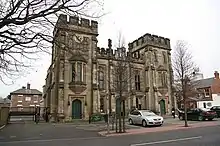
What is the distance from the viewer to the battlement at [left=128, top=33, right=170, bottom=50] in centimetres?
4128

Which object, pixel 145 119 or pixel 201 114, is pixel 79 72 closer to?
pixel 145 119

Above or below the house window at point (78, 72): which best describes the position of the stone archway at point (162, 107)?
below

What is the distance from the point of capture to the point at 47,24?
10320 millimetres

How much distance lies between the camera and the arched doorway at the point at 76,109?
3095 centimetres

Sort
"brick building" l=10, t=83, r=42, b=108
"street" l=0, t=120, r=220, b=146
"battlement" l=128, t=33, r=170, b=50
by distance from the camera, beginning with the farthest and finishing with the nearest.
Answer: "brick building" l=10, t=83, r=42, b=108, "battlement" l=128, t=33, r=170, b=50, "street" l=0, t=120, r=220, b=146

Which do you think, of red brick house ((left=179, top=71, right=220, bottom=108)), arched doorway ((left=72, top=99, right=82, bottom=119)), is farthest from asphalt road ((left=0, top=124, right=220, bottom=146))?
red brick house ((left=179, top=71, right=220, bottom=108))

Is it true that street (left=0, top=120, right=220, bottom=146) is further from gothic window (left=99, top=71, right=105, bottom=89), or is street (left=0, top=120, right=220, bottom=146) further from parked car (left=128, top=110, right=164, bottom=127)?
gothic window (left=99, top=71, right=105, bottom=89)

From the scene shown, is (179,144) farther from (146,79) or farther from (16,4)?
(146,79)

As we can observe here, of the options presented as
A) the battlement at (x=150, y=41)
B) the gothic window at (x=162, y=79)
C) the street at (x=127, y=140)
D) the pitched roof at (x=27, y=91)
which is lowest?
the street at (x=127, y=140)

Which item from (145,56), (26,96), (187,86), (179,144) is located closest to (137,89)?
(145,56)

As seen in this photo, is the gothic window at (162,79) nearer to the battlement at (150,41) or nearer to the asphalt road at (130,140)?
the battlement at (150,41)

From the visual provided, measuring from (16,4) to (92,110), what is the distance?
79.0ft

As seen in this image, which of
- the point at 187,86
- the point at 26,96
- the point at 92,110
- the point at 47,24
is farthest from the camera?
the point at 26,96

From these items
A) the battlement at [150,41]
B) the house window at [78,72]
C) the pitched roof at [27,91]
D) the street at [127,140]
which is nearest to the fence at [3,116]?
the house window at [78,72]
